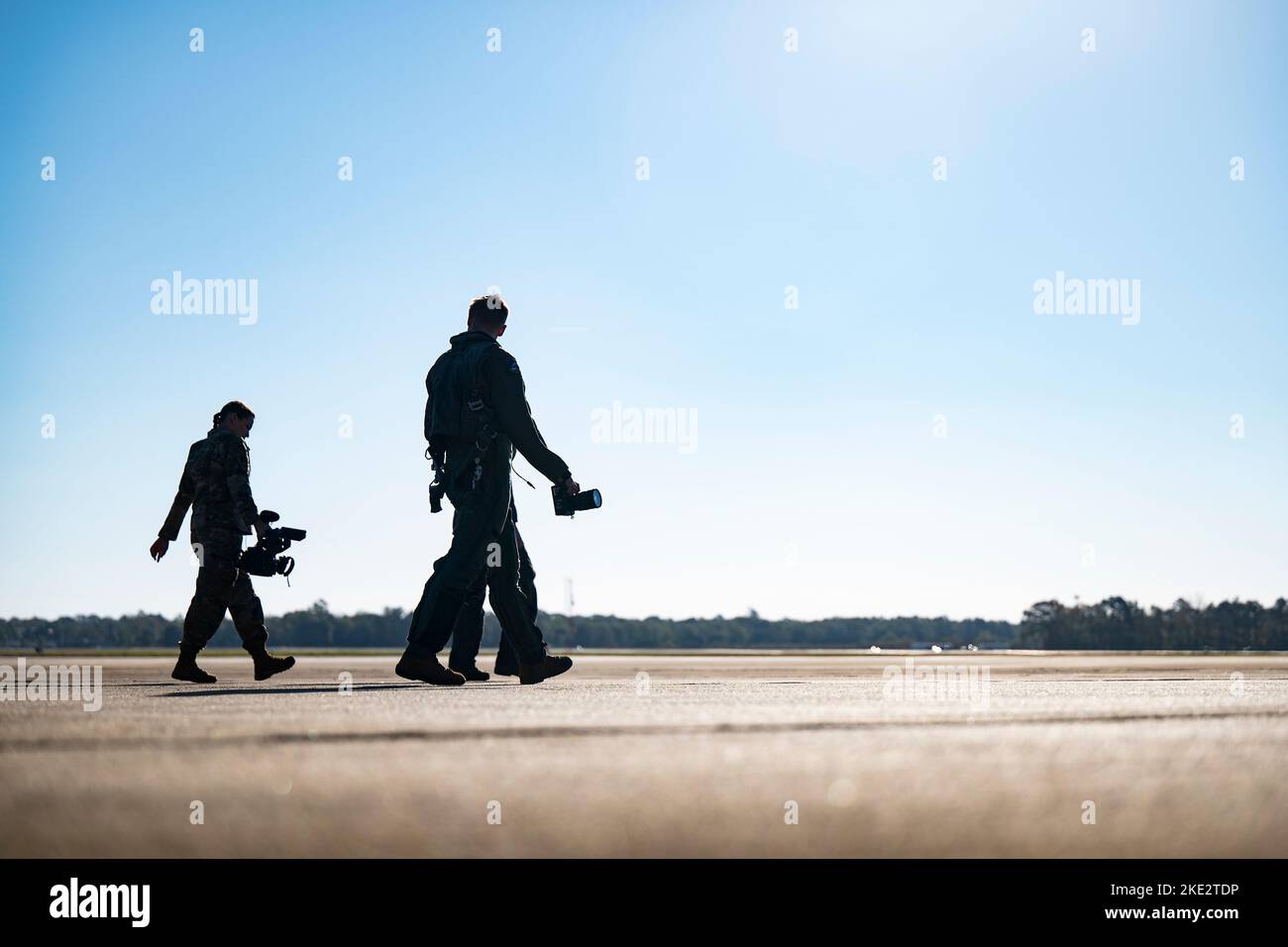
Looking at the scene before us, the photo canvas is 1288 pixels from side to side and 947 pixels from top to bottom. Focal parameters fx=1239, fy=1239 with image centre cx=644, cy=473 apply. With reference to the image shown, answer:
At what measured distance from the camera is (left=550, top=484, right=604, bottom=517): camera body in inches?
284

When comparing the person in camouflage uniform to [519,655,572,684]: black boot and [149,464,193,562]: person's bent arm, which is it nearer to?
[149,464,193,562]: person's bent arm

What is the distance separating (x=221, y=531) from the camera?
8.80 meters

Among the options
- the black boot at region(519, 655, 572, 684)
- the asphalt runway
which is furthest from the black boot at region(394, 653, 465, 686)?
the asphalt runway

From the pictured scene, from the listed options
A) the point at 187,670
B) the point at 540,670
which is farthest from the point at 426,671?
the point at 187,670

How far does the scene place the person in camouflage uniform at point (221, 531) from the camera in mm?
8586

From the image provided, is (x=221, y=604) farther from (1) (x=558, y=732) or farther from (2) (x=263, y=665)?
(1) (x=558, y=732)

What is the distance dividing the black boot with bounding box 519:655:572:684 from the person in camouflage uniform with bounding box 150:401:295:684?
80.8 inches

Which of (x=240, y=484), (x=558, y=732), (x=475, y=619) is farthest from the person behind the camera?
(x=240, y=484)

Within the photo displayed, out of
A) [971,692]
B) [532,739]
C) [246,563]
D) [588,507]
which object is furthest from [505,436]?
[532,739]

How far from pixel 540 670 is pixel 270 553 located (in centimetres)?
227

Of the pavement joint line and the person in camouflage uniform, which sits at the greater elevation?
the person in camouflage uniform

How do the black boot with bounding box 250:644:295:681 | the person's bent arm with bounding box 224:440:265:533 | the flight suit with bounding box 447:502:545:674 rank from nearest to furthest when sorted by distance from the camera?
the flight suit with bounding box 447:502:545:674, the black boot with bounding box 250:644:295:681, the person's bent arm with bounding box 224:440:265:533
